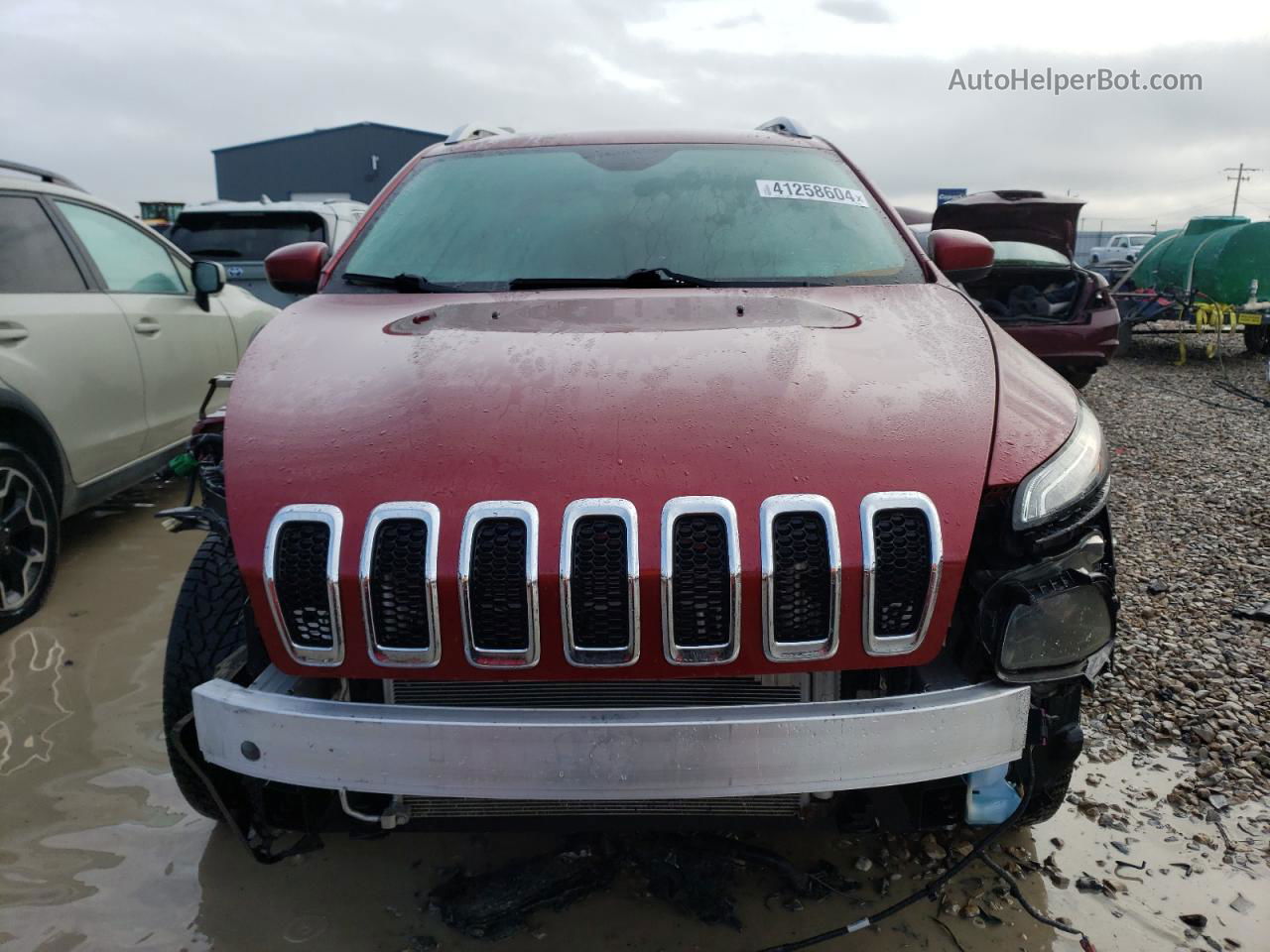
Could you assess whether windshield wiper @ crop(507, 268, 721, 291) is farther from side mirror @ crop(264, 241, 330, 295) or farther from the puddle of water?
the puddle of water

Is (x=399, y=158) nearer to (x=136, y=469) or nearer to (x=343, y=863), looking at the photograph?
(x=136, y=469)

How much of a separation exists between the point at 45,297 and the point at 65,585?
1177mm

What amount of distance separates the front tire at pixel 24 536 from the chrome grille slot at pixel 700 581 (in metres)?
2.87

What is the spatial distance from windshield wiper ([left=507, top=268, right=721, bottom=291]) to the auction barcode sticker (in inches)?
18.6

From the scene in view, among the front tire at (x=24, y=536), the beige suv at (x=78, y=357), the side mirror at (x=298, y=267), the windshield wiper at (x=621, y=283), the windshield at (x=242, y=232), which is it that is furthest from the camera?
A: the windshield at (x=242, y=232)

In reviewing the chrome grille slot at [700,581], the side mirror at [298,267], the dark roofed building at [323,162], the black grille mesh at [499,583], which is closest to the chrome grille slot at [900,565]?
the chrome grille slot at [700,581]

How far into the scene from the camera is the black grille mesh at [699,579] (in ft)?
5.02

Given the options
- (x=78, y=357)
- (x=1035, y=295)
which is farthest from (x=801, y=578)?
(x=1035, y=295)

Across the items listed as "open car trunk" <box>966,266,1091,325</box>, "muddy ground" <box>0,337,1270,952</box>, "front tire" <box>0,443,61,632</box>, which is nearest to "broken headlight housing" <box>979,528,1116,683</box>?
"muddy ground" <box>0,337,1270,952</box>

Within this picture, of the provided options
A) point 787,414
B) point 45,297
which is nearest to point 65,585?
point 45,297

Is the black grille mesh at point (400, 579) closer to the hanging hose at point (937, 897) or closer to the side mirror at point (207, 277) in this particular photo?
the hanging hose at point (937, 897)

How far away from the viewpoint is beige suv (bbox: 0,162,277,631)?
343 centimetres

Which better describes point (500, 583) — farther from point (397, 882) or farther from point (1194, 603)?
point (1194, 603)

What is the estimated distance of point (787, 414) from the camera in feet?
5.68
